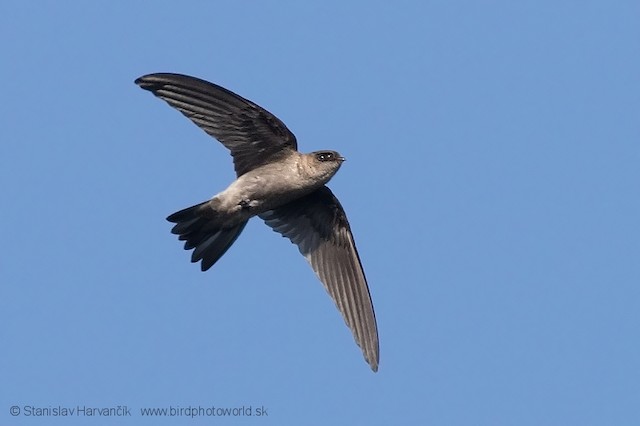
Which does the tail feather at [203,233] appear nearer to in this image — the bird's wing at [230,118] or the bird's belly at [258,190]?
the bird's belly at [258,190]

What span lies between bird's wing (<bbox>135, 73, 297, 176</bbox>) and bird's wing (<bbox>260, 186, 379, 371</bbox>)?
2.38 ft

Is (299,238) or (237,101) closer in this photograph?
(237,101)

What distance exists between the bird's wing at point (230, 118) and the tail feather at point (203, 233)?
0.44 meters

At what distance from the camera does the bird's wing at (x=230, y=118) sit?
8.27 m

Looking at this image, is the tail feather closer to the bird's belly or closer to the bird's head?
the bird's belly

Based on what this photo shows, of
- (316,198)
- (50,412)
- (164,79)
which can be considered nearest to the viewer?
(50,412)

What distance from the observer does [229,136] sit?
852cm

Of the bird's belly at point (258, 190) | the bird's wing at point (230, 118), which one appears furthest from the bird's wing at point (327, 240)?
the bird's wing at point (230, 118)

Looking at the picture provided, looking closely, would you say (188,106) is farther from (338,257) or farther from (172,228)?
(338,257)

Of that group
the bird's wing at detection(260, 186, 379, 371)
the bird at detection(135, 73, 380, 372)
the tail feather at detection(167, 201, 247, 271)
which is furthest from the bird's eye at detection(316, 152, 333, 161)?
the tail feather at detection(167, 201, 247, 271)

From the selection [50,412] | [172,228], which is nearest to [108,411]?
[50,412]

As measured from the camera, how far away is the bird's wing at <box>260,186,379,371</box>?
9062 millimetres

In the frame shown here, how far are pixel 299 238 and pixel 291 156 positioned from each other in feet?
3.03

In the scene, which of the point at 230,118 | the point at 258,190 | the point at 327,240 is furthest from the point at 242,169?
the point at 327,240
